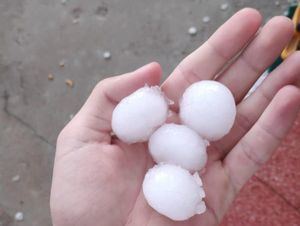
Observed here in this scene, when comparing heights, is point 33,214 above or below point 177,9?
below

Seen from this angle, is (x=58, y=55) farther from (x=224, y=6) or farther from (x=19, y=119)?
(x=224, y=6)

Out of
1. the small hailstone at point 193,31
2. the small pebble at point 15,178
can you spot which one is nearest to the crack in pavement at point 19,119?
the small pebble at point 15,178

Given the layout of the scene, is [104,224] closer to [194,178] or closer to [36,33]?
[194,178]

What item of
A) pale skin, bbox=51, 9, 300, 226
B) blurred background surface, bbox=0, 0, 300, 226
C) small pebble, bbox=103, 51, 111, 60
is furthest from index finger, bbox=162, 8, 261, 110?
small pebble, bbox=103, 51, 111, 60

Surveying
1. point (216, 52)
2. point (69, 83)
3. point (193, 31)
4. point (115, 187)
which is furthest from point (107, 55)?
point (115, 187)

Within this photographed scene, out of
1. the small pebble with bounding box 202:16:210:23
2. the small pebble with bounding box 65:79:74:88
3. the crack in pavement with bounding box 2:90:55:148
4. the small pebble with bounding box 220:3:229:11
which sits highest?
the small pebble with bounding box 220:3:229:11

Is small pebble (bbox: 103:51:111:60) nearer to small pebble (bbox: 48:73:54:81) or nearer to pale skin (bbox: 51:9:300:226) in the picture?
small pebble (bbox: 48:73:54:81)

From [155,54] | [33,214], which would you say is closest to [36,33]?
[155,54]
